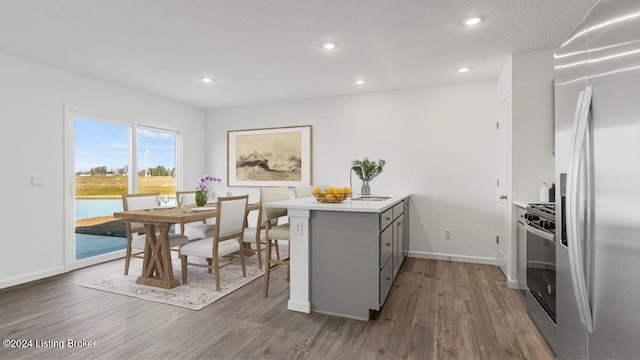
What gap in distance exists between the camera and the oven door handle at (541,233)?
200cm

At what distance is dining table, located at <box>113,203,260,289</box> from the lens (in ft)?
10.1

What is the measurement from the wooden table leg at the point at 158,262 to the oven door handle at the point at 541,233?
3272 millimetres

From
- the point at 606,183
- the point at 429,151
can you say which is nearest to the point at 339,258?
the point at 606,183

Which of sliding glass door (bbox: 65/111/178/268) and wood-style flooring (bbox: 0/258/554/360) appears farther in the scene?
sliding glass door (bbox: 65/111/178/268)

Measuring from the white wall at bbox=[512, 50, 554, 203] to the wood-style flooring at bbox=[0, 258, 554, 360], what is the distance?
1162 mm

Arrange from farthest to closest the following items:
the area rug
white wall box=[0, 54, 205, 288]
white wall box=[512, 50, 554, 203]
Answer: white wall box=[0, 54, 205, 288]
white wall box=[512, 50, 554, 203]
the area rug

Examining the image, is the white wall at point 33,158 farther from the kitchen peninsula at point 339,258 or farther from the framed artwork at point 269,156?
the kitchen peninsula at point 339,258

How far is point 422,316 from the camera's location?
2.56 meters

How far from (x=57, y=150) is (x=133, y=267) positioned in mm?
1686

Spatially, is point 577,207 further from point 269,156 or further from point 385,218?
point 269,156

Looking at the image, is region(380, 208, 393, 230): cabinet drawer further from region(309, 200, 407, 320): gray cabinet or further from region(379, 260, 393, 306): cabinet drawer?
region(379, 260, 393, 306): cabinet drawer

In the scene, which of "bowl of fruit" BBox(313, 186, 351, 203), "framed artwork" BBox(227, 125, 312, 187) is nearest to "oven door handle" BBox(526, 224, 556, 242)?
"bowl of fruit" BBox(313, 186, 351, 203)

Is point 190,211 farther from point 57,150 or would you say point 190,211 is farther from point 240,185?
point 240,185

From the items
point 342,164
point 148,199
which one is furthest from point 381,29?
point 148,199
